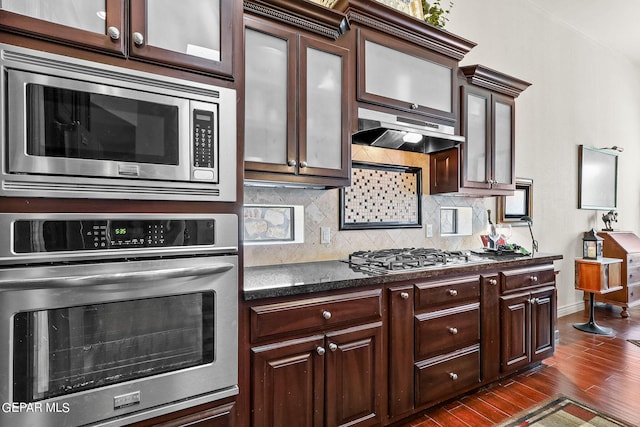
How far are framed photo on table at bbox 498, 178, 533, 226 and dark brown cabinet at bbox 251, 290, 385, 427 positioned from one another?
8.21 ft

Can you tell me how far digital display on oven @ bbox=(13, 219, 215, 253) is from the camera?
3.57 ft

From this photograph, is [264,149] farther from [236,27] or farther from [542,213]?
[542,213]

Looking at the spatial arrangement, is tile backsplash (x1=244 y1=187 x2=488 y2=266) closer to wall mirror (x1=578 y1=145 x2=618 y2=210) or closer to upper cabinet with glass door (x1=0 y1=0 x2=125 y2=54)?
upper cabinet with glass door (x1=0 y1=0 x2=125 y2=54)

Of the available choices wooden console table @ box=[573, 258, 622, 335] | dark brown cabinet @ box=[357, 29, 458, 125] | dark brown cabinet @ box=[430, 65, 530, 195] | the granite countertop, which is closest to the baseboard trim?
wooden console table @ box=[573, 258, 622, 335]

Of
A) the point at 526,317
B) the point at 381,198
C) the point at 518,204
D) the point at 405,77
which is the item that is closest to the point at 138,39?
the point at 405,77

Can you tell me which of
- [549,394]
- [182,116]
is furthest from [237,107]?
[549,394]

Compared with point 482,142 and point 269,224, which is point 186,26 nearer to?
point 269,224

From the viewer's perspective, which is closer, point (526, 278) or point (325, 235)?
point (325, 235)

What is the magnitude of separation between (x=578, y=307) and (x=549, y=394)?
9.44 ft

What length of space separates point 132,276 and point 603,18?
6.07 m

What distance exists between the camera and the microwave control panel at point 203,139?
1.35 m

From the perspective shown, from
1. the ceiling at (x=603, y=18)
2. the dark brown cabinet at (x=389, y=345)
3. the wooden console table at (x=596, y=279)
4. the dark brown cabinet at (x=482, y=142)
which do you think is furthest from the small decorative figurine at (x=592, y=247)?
the ceiling at (x=603, y=18)

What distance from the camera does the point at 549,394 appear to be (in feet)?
8.16

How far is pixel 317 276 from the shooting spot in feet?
6.16
